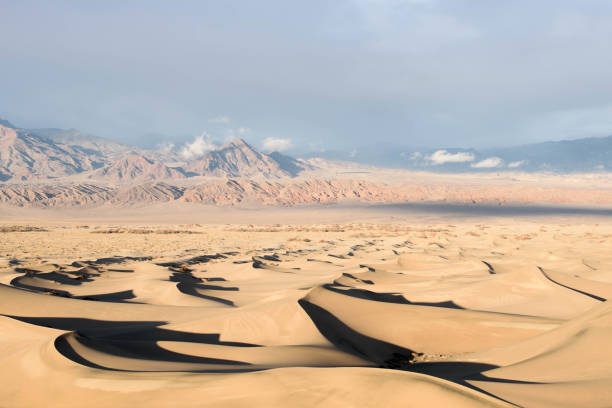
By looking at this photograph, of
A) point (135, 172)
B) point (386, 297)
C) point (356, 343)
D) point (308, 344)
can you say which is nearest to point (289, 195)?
point (386, 297)

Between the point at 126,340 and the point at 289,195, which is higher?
the point at 289,195

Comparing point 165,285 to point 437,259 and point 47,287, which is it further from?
point 437,259

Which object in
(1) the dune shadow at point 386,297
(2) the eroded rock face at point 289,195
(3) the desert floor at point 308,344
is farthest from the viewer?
(2) the eroded rock face at point 289,195

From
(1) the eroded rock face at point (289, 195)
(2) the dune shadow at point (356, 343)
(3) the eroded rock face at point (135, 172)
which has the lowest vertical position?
(2) the dune shadow at point (356, 343)

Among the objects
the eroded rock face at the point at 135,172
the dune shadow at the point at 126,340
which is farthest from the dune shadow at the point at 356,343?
the eroded rock face at the point at 135,172

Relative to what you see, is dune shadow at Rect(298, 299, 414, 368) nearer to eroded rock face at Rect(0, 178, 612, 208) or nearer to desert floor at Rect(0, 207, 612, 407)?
desert floor at Rect(0, 207, 612, 407)

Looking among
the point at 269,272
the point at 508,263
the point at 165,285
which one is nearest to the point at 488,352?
the point at 165,285

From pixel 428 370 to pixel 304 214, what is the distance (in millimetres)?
76504

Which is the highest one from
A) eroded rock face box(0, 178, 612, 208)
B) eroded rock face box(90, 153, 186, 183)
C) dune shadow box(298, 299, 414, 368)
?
eroded rock face box(90, 153, 186, 183)

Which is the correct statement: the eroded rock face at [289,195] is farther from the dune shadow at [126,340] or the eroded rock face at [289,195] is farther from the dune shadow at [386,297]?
the dune shadow at [126,340]

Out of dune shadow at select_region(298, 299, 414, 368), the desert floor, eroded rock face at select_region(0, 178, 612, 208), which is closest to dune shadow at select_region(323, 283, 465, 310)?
the desert floor

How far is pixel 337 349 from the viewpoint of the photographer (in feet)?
14.4

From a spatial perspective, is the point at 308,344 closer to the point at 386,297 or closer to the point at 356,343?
the point at 356,343

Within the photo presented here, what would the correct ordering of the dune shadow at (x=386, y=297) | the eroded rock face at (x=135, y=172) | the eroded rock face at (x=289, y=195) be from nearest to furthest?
the dune shadow at (x=386, y=297)
the eroded rock face at (x=289, y=195)
the eroded rock face at (x=135, y=172)
